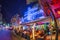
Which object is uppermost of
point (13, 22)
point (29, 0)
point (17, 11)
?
point (29, 0)

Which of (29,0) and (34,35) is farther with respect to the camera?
(29,0)

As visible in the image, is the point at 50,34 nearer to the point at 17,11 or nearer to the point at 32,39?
the point at 32,39

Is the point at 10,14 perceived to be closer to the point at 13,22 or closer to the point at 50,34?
the point at 13,22

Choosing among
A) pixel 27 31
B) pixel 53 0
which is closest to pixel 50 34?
pixel 27 31

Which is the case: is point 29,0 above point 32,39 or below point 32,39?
above

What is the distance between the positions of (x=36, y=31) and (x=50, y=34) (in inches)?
7.8

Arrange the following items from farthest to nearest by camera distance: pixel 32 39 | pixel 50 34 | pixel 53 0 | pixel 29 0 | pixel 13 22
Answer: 1. pixel 29 0
2. pixel 13 22
3. pixel 53 0
4. pixel 32 39
5. pixel 50 34

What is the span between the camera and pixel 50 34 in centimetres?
158

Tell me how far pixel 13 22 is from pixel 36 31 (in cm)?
106

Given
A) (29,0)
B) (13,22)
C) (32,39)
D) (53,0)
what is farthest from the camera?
(29,0)

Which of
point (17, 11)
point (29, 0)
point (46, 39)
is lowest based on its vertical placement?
point (46, 39)

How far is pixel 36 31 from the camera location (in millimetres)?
1735

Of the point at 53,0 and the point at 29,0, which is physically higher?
the point at 29,0

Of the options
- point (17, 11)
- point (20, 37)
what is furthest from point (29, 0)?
point (20, 37)
